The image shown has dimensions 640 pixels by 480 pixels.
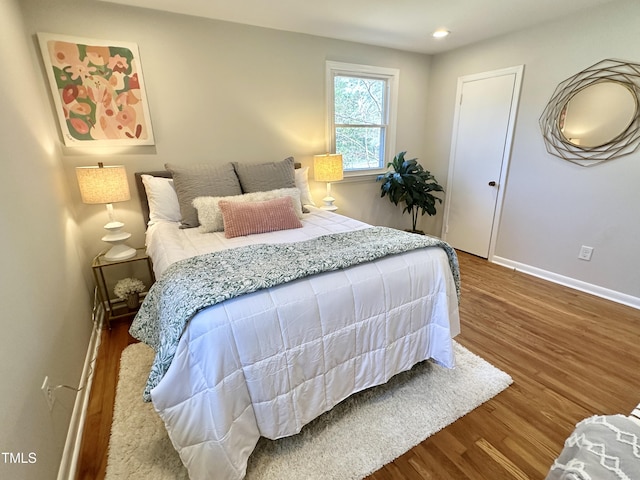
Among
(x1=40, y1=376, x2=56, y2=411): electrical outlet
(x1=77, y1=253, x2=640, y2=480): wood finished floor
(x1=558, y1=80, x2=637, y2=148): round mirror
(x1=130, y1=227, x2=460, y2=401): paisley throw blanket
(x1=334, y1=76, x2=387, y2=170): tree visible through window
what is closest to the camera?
(x1=130, y1=227, x2=460, y2=401): paisley throw blanket

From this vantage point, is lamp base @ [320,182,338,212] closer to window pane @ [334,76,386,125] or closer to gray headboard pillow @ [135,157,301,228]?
gray headboard pillow @ [135,157,301,228]

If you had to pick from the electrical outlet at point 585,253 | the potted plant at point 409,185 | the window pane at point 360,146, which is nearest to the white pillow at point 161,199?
the window pane at point 360,146

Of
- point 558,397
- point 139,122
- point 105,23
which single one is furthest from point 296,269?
point 105,23

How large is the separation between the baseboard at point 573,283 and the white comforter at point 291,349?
1.95m

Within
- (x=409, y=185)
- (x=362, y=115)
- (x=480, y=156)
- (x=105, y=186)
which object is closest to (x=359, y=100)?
(x=362, y=115)

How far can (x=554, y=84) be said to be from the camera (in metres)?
2.77

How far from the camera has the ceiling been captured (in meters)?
2.31

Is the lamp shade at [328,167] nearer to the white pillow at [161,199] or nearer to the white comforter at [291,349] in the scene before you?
the white pillow at [161,199]

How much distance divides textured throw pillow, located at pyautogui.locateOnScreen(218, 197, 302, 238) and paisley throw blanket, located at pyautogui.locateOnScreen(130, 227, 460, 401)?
45cm

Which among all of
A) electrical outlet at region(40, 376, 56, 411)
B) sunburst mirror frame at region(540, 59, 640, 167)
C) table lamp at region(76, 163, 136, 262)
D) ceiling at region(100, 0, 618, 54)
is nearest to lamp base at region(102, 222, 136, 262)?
table lamp at region(76, 163, 136, 262)

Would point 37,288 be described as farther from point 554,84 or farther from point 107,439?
point 554,84

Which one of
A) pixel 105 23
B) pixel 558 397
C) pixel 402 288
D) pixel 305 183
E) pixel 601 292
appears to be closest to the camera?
pixel 402 288

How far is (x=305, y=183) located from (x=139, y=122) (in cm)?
149

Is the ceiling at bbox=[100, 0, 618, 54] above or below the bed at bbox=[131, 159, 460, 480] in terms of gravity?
above
